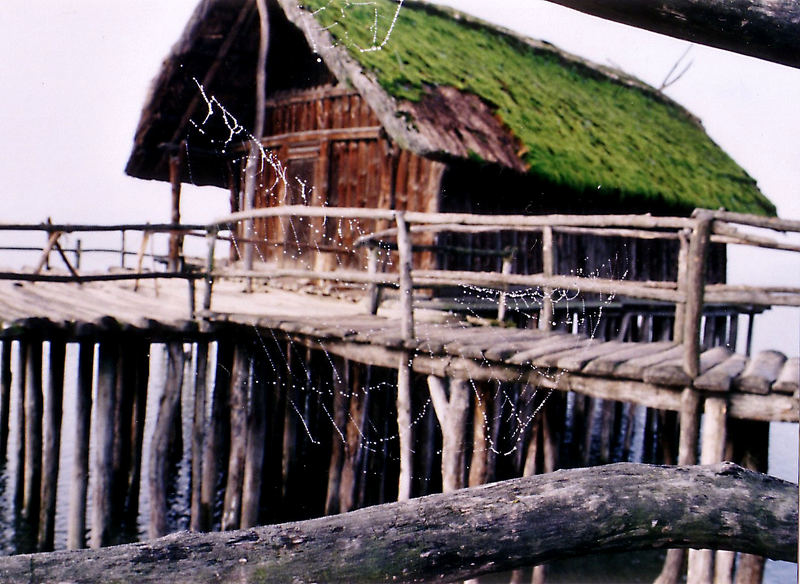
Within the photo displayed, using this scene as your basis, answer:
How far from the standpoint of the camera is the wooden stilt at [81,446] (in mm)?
6797

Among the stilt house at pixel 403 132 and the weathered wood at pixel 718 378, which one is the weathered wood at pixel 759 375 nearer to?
the weathered wood at pixel 718 378

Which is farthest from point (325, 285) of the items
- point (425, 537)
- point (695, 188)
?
point (425, 537)

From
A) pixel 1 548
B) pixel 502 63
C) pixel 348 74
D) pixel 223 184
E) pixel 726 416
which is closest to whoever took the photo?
pixel 726 416

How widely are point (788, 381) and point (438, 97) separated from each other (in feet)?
22.0

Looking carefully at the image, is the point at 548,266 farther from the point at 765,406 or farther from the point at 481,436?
the point at 765,406

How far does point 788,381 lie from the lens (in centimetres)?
370

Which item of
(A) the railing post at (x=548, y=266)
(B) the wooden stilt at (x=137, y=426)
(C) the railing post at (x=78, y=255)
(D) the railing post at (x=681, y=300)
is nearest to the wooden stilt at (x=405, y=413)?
(A) the railing post at (x=548, y=266)

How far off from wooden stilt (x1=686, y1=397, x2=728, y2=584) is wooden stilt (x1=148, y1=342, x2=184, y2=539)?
194 inches

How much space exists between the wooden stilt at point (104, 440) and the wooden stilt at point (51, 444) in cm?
56

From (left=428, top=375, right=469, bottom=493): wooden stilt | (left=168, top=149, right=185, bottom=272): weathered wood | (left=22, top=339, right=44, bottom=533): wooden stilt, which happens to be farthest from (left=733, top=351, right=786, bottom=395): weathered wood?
(left=168, top=149, right=185, bottom=272): weathered wood

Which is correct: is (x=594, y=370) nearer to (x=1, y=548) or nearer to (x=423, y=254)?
(x=423, y=254)

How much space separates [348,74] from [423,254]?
2.53 m

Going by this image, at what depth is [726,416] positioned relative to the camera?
396 centimetres

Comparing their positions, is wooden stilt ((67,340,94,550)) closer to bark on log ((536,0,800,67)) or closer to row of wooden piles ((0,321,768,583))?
row of wooden piles ((0,321,768,583))
